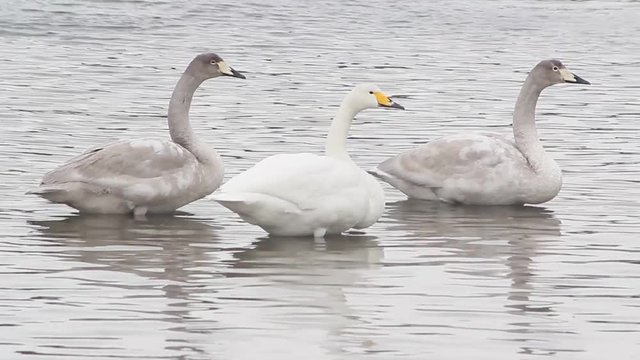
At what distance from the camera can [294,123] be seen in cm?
1742

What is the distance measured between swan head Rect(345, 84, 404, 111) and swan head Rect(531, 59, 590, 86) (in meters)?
2.48

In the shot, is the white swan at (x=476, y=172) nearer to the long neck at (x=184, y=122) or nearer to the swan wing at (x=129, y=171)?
the long neck at (x=184, y=122)

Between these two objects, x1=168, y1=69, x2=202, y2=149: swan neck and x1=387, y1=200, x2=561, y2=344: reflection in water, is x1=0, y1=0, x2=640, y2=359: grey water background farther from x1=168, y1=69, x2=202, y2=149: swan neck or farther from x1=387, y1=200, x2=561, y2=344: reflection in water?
x1=168, y1=69, x2=202, y2=149: swan neck

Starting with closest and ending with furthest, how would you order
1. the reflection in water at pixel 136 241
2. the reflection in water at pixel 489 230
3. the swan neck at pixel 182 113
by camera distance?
the reflection in water at pixel 136 241 < the reflection in water at pixel 489 230 < the swan neck at pixel 182 113

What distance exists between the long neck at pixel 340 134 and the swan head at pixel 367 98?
42 mm

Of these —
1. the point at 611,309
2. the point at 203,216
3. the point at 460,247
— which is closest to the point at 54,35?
the point at 203,216

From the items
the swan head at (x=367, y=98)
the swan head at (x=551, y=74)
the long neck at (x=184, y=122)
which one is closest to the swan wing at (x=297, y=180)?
the swan head at (x=367, y=98)

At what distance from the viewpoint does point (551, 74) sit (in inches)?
559

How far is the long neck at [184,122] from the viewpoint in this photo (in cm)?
1277

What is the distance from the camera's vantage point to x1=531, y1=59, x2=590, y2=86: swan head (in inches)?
558

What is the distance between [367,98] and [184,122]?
169 cm

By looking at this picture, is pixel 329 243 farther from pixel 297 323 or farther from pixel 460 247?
pixel 297 323

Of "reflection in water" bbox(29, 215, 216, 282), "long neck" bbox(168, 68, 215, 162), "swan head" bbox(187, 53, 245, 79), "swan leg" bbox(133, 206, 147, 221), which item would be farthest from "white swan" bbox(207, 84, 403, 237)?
"swan head" bbox(187, 53, 245, 79)

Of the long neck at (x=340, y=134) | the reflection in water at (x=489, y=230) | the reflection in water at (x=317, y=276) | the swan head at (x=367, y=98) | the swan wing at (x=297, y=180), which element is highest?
the swan head at (x=367, y=98)
